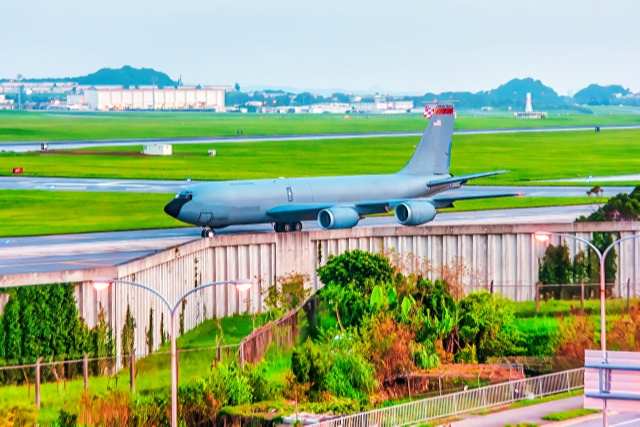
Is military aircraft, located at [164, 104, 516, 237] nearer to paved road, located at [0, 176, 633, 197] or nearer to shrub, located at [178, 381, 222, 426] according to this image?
paved road, located at [0, 176, 633, 197]

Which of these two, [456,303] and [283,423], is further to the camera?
[456,303]

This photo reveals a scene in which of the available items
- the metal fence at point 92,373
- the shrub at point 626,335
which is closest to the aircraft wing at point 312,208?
the metal fence at point 92,373

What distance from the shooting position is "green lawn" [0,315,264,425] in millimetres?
48344

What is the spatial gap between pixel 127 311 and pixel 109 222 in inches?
1195

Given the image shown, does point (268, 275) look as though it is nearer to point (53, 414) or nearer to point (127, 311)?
point (127, 311)

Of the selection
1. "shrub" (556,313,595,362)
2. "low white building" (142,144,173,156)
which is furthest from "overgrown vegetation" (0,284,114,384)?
"low white building" (142,144,173,156)

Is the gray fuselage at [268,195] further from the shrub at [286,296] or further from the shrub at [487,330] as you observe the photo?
the shrub at [487,330]

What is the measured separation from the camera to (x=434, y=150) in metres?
89.5

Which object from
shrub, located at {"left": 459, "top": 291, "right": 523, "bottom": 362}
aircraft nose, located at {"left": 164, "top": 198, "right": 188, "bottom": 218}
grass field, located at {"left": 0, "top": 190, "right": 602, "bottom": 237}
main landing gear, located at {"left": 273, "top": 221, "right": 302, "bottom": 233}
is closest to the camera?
shrub, located at {"left": 459, "top": 291, "right": 523, "bottom": 362}

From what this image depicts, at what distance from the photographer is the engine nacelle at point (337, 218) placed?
74.3m

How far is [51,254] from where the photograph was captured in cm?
6869

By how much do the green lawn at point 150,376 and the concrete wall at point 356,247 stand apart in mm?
1322

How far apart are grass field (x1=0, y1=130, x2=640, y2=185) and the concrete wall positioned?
169 feet

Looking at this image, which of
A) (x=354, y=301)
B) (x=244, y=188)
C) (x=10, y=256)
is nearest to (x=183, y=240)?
(x=244, y=188)
